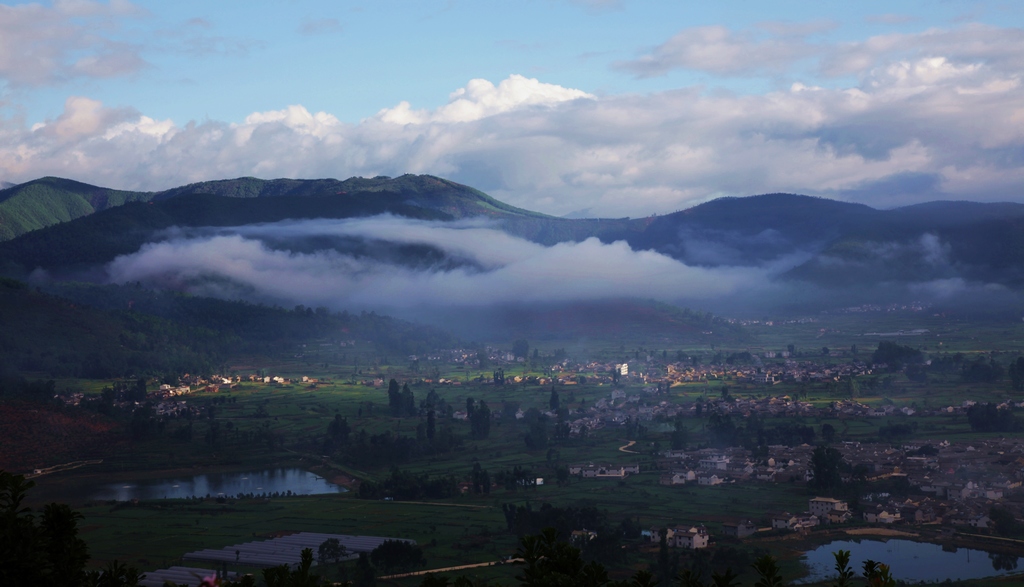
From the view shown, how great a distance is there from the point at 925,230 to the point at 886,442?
4762 inches

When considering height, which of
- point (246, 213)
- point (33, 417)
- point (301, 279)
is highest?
point (246, 213)

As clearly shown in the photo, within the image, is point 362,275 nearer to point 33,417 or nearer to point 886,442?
point 33,417

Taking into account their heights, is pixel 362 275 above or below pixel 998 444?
above

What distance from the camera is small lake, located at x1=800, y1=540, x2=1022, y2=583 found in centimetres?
3472

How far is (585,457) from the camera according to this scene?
196 feet

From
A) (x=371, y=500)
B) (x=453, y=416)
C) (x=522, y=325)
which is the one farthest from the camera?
(x=522, y=325)

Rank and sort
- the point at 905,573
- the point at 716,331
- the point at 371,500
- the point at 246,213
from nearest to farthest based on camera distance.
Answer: the point at 905,573 → the point at 371,500 → the point at 716,331 → the point at 246,213

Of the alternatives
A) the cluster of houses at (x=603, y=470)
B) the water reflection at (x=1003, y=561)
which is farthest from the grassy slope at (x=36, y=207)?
the water reflection at (x=1003, y=561)

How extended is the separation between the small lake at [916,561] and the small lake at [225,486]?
28602 millimetres

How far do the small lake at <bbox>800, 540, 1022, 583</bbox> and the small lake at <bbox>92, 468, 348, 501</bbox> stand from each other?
28602 millimetres

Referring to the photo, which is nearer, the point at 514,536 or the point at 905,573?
the point at 905,573

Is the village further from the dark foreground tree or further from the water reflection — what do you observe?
the dark foreground tree

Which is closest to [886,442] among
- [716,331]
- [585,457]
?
[585,457]

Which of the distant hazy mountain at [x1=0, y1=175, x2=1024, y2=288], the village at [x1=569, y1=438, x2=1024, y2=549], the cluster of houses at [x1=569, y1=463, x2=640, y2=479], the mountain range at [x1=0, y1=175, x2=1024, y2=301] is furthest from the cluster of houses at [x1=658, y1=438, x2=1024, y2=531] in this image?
the mountain range at [x1=0, y1=175, x2=1024, y2=301]
